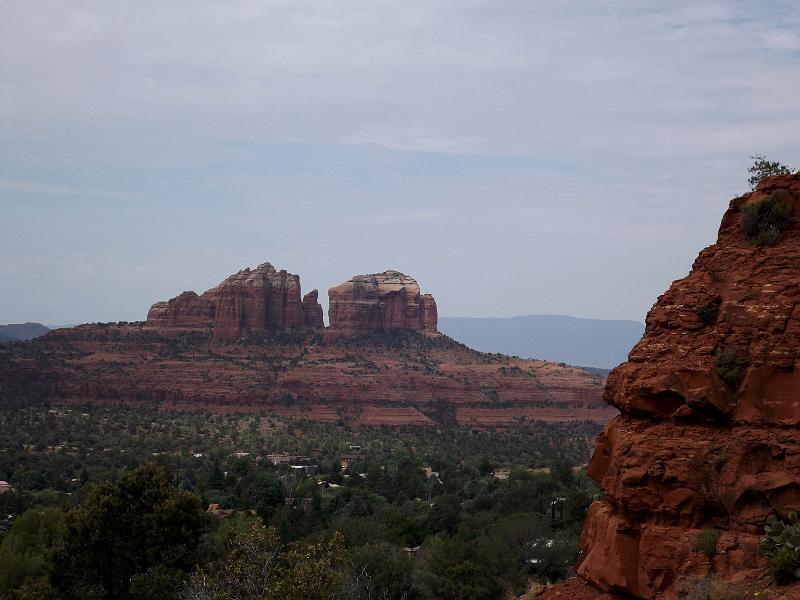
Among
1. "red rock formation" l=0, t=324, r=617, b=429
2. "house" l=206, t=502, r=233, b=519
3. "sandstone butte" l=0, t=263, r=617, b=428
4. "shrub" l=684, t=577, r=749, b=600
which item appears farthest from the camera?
"sandstone butte" l=0, t=263, r=617, b=428

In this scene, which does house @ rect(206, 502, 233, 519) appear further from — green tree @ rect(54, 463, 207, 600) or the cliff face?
the cliff face

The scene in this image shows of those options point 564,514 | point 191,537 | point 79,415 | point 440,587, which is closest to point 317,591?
point 191,537

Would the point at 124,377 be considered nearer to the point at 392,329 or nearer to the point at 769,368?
the point at 392,329

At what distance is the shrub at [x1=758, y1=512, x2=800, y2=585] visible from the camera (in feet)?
35.0

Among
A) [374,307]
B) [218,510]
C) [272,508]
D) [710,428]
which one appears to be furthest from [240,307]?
[710,428]

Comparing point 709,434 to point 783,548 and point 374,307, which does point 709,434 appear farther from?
point 374,307

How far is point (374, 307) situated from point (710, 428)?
121 m

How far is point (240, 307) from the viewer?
12119 centimetres

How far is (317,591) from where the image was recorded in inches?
728

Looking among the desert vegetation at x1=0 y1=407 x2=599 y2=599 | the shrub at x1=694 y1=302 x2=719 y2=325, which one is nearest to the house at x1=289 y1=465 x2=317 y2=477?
the desert vegetation at x1=0 y1=407 x2=599 y2=599

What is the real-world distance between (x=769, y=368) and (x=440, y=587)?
22769 millimetres

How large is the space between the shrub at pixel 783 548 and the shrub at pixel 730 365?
1869mm

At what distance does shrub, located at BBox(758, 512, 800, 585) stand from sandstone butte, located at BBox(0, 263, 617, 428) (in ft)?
308

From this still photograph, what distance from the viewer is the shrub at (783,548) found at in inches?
420
